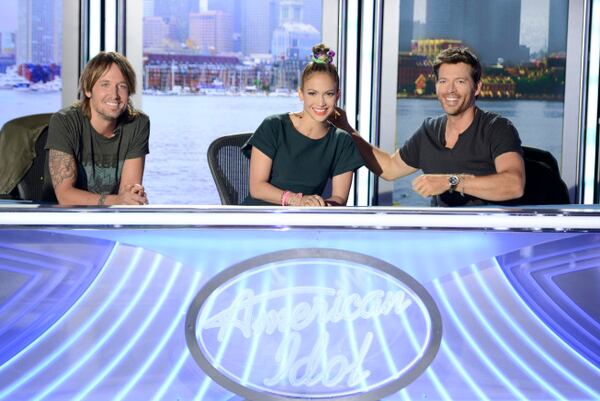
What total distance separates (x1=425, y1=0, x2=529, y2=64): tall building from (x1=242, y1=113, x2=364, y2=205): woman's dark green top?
2861 millimetres

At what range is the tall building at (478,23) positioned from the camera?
5.63 meters

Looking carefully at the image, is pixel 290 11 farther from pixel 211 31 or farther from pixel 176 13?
pixel 211 31

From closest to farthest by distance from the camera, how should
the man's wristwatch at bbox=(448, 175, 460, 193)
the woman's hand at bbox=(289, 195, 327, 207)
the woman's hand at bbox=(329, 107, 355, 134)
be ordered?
the woman's hand at bbox=(289, 195, 327, 207) < the man's wristwatch at bbox=(448, 175, 460, 193) < the woman's hand at bbox=(329, 107, 355, 134)

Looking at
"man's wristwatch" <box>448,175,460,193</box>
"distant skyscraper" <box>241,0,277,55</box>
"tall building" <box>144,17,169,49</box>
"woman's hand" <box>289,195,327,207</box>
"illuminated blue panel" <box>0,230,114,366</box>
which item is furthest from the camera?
"tall building" <box>144,17,169,49</box>

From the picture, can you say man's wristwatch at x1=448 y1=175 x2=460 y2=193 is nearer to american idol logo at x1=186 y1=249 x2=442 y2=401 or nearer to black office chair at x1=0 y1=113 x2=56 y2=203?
american idol logo at x1=186 y1=249 x2=442 y2=401

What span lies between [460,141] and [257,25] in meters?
7.24

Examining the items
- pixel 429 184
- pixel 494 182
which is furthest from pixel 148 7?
pixel 429 184

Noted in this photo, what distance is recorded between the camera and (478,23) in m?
5.69

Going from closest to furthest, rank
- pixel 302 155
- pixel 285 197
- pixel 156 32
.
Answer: pixel 285 197 → pixel 302 155 → pixel 156 32

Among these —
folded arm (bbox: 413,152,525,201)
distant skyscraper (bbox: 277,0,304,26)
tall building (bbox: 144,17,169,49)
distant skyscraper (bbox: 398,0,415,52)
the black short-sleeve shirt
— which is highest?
distant skyscraper (bbox: 277,0,304,26)

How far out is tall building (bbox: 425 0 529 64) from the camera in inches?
222

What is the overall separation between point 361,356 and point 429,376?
137mm

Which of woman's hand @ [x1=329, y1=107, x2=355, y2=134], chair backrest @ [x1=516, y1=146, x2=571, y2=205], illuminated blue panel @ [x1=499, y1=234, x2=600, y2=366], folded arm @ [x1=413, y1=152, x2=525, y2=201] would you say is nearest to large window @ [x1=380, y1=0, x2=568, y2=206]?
chair backrest @ [x1=516, y1=146, x2=571, y2=205]

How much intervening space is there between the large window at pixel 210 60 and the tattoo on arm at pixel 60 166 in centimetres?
534
